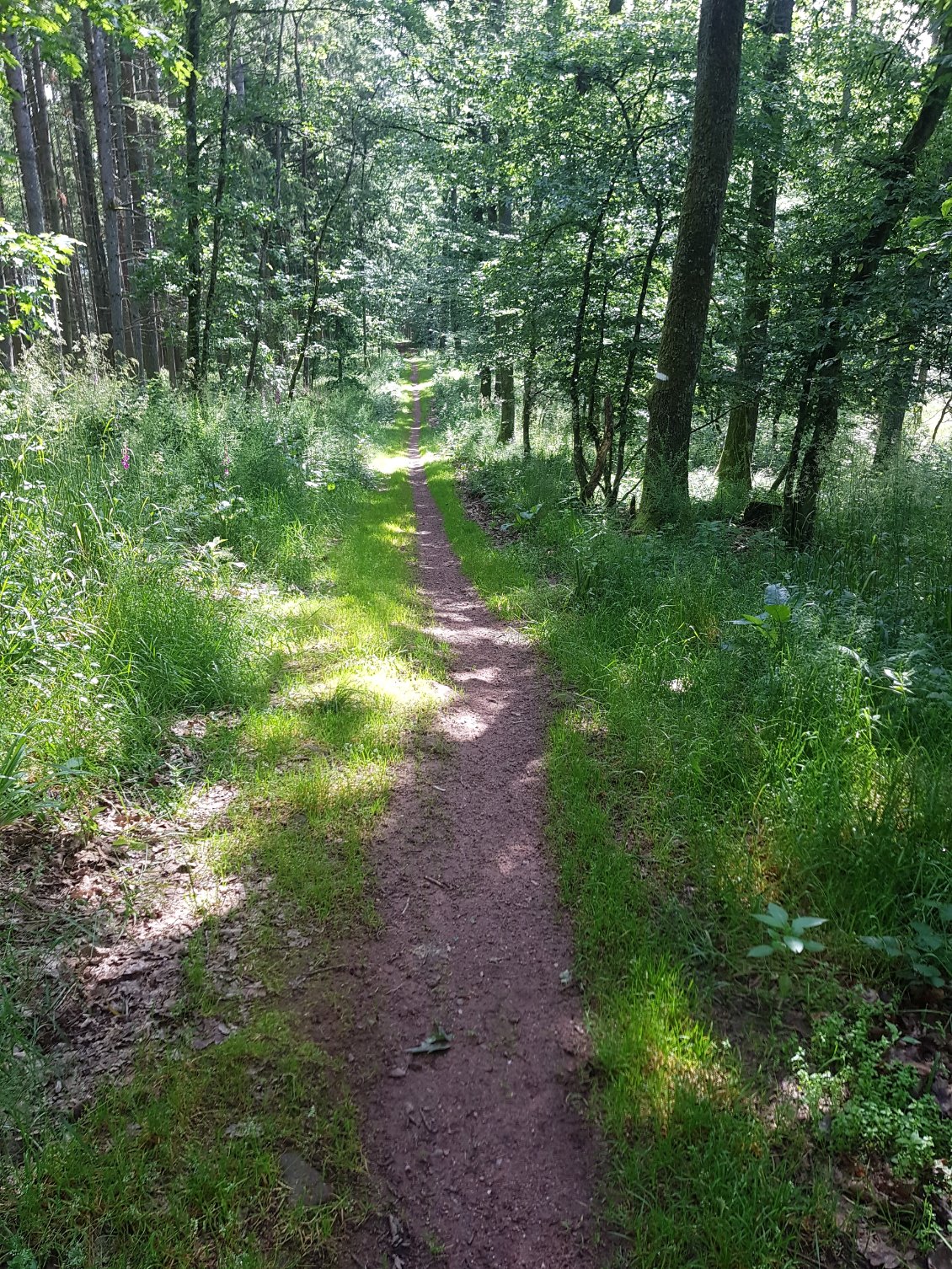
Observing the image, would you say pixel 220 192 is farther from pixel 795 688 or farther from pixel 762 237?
pixel 795 688

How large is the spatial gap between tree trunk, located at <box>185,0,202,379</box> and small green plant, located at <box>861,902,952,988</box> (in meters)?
12.0

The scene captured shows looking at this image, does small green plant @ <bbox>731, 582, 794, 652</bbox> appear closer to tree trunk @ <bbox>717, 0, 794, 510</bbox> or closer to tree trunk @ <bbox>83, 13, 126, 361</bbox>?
tree trunk @ <bbox>717, 0, 794, 510</bbox>

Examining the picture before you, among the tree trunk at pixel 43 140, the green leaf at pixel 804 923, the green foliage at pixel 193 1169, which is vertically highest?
the tree trunk at pixel 43 140

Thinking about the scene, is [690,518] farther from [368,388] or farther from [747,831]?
[368,388]

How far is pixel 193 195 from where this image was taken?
35.0ft

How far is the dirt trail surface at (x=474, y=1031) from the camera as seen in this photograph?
6.59ft

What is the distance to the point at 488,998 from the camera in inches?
108

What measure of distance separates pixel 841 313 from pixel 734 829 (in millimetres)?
6231

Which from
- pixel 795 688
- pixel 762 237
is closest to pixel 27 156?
pixel 762 237

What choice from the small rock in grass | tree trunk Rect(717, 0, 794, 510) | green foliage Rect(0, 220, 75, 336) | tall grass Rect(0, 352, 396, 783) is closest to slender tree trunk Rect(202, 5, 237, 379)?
tall grass Rect(0, 352, 396, 783)

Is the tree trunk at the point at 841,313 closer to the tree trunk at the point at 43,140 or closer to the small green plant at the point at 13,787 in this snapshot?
the small green plant at the point at 13,787

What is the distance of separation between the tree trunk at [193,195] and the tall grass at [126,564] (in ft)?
9.65

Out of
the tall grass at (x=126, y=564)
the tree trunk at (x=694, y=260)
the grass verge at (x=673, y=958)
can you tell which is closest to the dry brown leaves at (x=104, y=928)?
the tall grass at (x=126, y=564)

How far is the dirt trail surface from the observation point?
2008 millimetres
